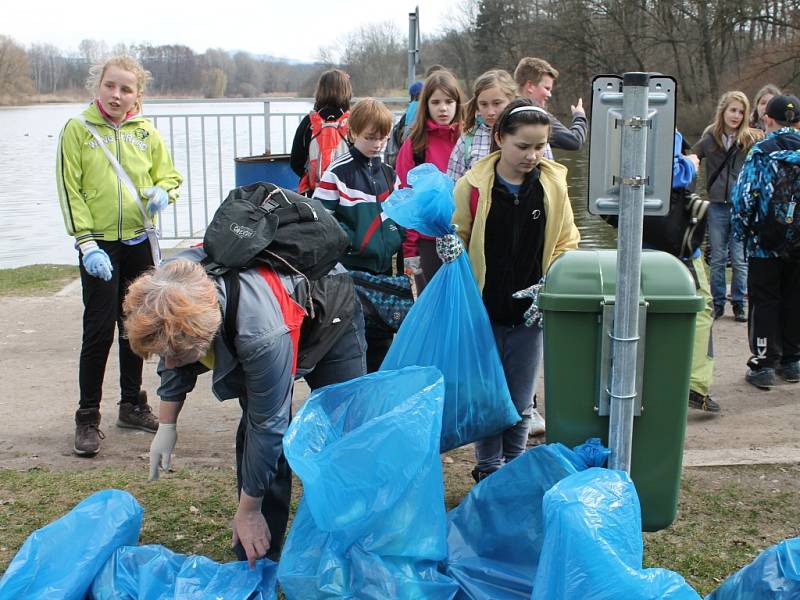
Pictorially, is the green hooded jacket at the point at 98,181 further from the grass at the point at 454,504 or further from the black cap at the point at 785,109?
the black cap at the point at 785,109

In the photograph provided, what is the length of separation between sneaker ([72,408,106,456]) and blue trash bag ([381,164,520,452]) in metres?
1.80

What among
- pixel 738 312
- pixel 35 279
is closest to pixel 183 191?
pixel 35 279

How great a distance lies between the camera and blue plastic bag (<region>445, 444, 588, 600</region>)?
2.67m

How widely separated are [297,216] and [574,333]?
35.0 inches

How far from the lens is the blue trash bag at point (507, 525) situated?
2668mm

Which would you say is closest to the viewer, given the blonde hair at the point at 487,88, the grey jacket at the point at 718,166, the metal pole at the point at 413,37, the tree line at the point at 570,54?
the blonde hair at the point at 487,88

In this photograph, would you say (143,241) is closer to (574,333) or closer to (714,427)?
(574,333)

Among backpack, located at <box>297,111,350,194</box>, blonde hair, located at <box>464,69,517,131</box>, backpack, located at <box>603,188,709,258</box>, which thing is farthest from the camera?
backpack, located at <box>297,111,350,194</box>

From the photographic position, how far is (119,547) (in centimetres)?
279

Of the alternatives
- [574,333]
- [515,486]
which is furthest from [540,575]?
[574,333]

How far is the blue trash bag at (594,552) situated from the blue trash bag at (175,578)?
91cm

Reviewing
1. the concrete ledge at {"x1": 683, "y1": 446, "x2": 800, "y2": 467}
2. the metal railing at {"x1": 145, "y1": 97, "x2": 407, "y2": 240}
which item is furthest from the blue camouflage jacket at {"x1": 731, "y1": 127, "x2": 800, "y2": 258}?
the metal railing at {"x1": 145, "y1": 97, "x2": 407, "y2": 240}

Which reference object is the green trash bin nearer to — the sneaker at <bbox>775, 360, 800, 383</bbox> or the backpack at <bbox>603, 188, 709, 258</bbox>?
the backpack at <bbox>603, 188, 709, 258</bbox>

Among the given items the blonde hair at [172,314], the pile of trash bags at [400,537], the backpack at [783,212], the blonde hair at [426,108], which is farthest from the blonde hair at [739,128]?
the blonde hair at [172,314]
